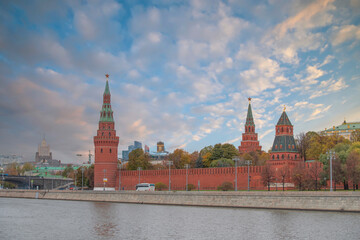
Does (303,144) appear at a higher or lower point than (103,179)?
higher

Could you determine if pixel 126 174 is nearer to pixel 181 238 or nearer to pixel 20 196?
pixel 20 196

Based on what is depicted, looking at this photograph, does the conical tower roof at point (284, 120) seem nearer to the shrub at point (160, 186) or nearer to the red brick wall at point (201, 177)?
the red brick wall at point (201, 177)

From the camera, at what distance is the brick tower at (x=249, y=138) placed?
106812 mm

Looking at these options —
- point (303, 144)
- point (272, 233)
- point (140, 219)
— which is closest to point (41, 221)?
point (140, 219)

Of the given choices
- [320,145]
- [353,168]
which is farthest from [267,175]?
[320,145]

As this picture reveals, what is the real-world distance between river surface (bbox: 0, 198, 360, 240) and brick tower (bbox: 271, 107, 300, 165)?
27.1 metres

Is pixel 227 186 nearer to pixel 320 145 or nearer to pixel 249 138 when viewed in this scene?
pixel 320 145

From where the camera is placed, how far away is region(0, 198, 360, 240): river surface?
2662cm

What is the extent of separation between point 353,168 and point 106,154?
48.9 metres

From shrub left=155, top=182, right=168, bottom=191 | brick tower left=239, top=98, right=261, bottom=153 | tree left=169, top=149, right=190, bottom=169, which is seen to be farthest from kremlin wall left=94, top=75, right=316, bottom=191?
brick tower left=239, top=98, right=261, bottom=153

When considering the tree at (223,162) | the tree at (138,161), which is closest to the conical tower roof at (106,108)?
the tree at (138,161)

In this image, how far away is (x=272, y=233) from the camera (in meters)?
27.1

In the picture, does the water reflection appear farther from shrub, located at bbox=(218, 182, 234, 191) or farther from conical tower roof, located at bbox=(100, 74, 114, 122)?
conical tower roof, located at bbox=(100, 74, 114, 122)

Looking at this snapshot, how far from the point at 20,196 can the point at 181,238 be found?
62.6 m
